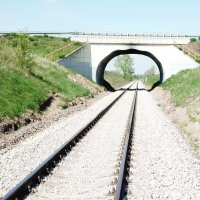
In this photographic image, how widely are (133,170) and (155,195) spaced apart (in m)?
1.35

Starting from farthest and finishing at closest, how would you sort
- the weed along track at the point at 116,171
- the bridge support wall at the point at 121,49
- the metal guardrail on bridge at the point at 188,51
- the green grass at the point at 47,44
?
the bridge support wall at the point at 121,49
the metal guardrail on bridge at the point at 188,51
the green grass at the point at 47,44
the weed along track at the point at 116,171

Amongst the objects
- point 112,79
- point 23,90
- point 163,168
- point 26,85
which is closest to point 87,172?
point 163,168

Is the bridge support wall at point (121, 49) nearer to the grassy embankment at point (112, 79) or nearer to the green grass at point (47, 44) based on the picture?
the green grass at point (47, 44)

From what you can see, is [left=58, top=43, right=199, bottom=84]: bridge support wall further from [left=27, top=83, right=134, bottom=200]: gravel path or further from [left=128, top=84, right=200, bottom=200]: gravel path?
[left=27, top=83, right=134, bottom=200]: gravel path

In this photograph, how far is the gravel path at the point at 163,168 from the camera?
5.32m

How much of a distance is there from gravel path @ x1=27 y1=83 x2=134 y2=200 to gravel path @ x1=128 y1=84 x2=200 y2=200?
0.61 m

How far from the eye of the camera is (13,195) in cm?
487

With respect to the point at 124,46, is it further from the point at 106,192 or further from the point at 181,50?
the point at 106,192

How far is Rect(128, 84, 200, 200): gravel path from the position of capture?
5320 millimetres

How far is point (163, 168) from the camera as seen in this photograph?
6695mm

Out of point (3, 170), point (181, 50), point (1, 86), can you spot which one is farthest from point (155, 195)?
point (181, 50)

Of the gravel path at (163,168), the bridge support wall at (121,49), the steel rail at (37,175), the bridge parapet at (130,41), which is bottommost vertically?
the gravel path at (163,168)

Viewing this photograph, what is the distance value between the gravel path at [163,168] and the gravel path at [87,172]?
611 millimetres

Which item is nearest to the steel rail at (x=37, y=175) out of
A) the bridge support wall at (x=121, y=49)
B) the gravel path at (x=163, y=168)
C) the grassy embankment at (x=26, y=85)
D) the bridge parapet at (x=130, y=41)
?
the gravel path at (x=163, y=168)
